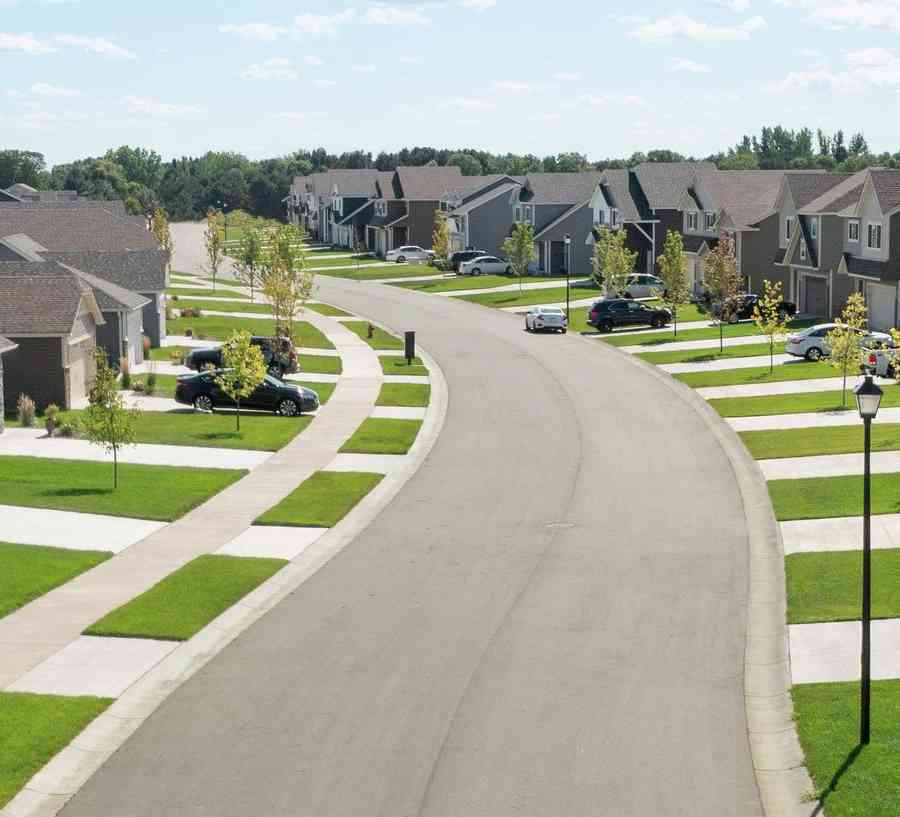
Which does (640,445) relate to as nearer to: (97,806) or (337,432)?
(337,432)

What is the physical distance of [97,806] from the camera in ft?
50.9

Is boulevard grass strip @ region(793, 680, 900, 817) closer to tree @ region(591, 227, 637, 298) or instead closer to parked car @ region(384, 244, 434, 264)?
tree @ region(591, 227, 637, 298)

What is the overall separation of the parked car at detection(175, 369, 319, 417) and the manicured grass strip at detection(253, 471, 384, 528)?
9.73m

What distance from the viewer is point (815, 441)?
38.2m

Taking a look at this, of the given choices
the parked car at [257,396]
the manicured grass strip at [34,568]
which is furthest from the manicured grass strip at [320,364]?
the manicured grass strip at [34,568]

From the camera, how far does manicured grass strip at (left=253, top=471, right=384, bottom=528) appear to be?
30.4 metres

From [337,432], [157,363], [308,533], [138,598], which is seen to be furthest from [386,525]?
[157,363]

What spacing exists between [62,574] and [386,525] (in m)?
7.29

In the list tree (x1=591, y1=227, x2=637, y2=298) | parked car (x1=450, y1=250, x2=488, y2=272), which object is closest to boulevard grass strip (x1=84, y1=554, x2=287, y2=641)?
tree (x1=591, y1=227, x2=637, y2=298)

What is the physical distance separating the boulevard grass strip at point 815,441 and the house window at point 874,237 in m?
21.5

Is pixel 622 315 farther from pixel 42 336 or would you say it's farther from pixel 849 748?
pixel 849 748

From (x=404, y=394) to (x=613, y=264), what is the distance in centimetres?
2785

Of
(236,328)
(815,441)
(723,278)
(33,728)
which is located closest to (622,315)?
(723,278)

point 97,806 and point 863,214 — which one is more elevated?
point 863,214
